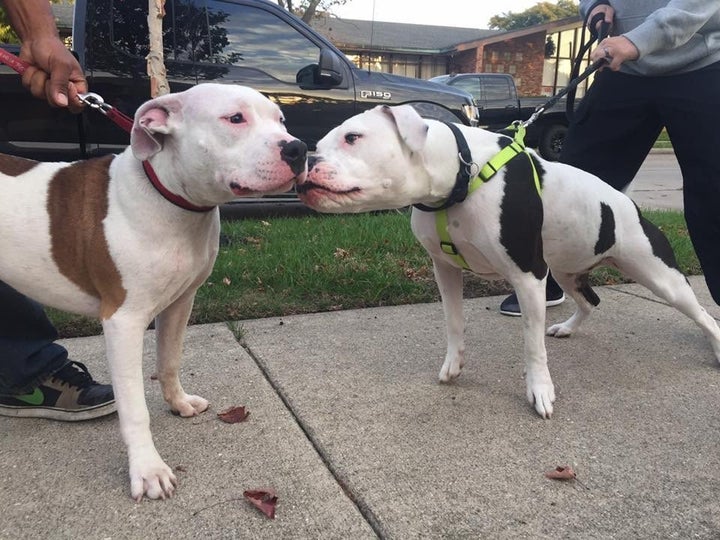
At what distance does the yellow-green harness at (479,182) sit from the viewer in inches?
104

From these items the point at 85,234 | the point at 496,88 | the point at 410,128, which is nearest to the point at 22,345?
the point at 85,234

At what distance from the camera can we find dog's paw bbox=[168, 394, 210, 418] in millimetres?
2670

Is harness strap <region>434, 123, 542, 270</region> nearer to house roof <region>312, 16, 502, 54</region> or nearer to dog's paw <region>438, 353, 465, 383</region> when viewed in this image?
dog's paw <region>438, 353, 465, 383</region>

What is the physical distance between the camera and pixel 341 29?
110 feet

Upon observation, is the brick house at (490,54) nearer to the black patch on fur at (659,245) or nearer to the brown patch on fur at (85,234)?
the black patch on fur at (659,245)

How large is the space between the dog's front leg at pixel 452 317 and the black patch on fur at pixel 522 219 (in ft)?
1.49

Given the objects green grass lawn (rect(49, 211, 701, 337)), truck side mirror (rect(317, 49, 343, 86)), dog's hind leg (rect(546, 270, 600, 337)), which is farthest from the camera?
truck side mirror (rect(317, 49, 343, 86))

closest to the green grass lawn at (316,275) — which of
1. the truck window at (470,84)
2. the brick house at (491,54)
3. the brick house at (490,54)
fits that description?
the truck window at (470,84)

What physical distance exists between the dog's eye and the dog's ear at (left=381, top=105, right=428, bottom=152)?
25.7 inches

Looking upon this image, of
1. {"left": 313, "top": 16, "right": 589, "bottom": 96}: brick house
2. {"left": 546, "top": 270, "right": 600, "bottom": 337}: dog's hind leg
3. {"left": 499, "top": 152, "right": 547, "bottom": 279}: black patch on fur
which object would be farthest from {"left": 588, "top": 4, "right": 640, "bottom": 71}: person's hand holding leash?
{"left": 313, "top": 16, "right": 589, "bottom": 96}: brick house

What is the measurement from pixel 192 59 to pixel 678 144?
4702mm

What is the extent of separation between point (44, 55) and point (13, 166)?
45cm

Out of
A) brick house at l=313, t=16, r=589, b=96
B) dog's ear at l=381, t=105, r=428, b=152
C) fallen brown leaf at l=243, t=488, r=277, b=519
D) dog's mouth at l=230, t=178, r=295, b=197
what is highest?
brick house at l=313, t=16, r=589, b=96

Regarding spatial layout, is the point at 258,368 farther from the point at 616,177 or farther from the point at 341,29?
the point at 341,29
